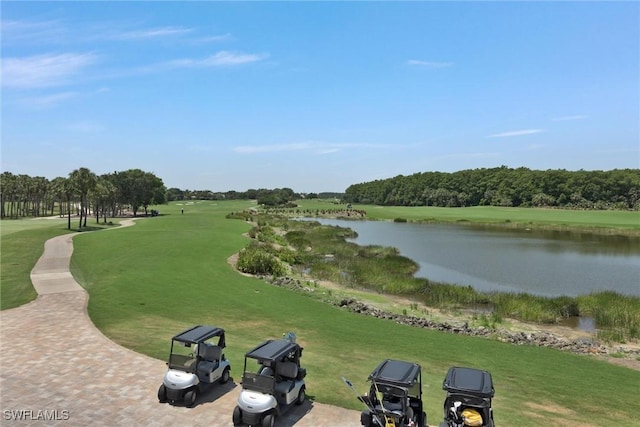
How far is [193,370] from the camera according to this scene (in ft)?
36.1

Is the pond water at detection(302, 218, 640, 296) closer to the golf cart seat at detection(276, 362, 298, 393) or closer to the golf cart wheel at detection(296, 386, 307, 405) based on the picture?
the golf cart wheel at detection(296, 386, 307, 405)

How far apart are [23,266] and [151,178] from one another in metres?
79.6

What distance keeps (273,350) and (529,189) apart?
15611 centimetres

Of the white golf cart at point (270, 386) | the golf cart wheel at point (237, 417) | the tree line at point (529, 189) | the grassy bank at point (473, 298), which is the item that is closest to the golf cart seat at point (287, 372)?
the white golf cart at point (270, 386)

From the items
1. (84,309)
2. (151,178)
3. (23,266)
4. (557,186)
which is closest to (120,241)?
(23,266)

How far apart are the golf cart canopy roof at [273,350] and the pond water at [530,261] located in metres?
25.8

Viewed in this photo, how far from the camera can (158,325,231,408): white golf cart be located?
420 inches

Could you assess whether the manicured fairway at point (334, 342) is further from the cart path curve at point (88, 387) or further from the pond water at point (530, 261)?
the pond water at point (530, 261)

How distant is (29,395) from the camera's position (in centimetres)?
1130

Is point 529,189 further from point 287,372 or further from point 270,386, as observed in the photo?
point 270,386

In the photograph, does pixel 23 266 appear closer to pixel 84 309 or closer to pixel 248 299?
pixel 84 309

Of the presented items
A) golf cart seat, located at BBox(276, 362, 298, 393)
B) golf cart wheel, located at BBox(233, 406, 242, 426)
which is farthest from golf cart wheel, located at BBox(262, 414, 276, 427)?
golf cart seat, located at BBox(276, 362, 298, 393)

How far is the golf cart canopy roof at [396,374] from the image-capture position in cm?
852

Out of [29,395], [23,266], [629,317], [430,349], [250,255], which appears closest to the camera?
[29,395]
